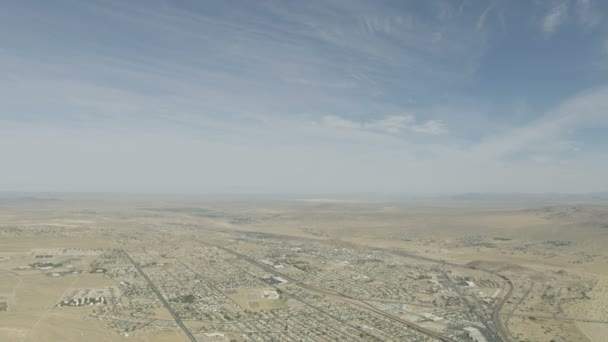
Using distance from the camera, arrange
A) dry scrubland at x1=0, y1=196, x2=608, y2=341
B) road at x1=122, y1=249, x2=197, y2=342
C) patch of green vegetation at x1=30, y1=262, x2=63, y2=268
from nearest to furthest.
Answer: road at x1=122, y1=249, x2=197, y2=342
dry scrubland at x1=0, y1=196, x2=608, y2=341
patch of green vegetation at x1=30, y1=262, x2=63, y2=268

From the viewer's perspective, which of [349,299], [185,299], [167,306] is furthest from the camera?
[349,299]

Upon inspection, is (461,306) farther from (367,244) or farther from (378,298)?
(367,244)

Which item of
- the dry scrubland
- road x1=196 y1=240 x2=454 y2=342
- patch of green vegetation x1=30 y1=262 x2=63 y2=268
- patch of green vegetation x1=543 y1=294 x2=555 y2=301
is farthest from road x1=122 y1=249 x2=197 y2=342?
patch of green vegetation x1=543 y1=294 x2=555 y2=301

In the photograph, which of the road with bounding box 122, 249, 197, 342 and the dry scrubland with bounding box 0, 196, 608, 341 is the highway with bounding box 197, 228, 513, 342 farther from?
the road with bounding box 122, 249, 197, 342

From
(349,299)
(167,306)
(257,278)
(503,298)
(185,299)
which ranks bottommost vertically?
(503,298)

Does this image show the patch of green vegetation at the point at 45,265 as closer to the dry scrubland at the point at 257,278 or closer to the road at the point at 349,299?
the dry scrubland at the point at 257,278

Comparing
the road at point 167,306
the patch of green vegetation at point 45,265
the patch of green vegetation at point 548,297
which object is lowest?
the patch of green vegetation at point 548,297

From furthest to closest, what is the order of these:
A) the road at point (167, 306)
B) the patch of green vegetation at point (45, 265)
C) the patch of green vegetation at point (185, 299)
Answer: the patch of green vegetation at point (45, 265) → the patch of green vegetation at point (185, 299) → the road at point (167, 306)

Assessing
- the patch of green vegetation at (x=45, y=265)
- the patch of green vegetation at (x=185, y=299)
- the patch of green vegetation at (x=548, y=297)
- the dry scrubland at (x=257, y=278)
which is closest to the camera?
the dry scrubland at (x=257, y=278)

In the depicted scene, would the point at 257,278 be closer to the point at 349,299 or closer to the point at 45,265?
the point at 349,299

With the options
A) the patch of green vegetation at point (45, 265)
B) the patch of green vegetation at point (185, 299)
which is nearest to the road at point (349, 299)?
the patch of green vegetation at point (185, 299)

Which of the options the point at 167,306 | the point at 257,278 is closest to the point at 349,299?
the point at 257,278

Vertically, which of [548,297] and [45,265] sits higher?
[45,265]
